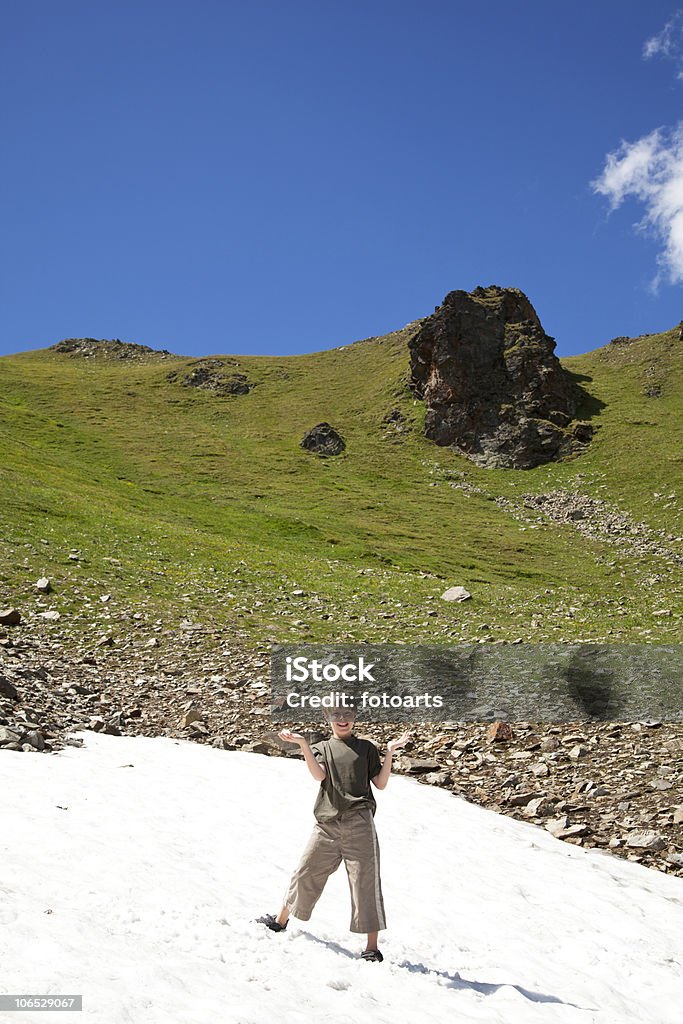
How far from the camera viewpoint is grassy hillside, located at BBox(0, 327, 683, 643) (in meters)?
25.0

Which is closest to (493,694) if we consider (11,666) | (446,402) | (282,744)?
(282,744)

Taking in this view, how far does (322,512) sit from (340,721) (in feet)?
151

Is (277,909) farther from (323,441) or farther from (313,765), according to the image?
(323,441)

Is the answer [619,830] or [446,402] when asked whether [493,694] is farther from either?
[446,402]

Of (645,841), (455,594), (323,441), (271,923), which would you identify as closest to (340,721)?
(271,923)

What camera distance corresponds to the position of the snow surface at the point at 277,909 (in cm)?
541

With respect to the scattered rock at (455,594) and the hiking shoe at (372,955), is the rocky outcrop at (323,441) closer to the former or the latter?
the scattered rock at (455,594)

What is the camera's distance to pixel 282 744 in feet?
46.5

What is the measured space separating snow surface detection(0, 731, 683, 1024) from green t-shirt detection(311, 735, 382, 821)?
1333mm

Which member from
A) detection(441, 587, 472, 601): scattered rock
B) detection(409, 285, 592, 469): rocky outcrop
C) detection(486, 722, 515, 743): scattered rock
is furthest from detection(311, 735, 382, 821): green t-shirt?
detection(409, 285, 592, 469): rocky outcrop

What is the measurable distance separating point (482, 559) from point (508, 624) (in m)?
18.6

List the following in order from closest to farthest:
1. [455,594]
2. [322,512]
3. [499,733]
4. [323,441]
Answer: [499,733] < [455,594] < [322,512] < [323,441]

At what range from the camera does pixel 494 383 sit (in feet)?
275

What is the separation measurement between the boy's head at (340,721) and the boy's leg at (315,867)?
0.88 meters
